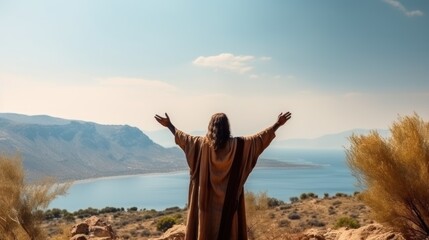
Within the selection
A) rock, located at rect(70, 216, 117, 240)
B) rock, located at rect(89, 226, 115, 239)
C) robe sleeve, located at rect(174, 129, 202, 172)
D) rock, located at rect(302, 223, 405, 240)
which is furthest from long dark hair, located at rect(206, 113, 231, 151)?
rock, located at rect(89, 226, 115, 239)

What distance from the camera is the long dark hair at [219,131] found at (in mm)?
5316

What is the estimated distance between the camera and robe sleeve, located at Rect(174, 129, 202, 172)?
18.2 feet

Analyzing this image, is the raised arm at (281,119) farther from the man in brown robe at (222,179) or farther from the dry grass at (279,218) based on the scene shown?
the dry grass at (279,218)

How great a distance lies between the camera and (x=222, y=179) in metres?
5.42

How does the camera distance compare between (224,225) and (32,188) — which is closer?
(224,225)

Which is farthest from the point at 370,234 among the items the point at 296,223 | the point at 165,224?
the point at 165,224

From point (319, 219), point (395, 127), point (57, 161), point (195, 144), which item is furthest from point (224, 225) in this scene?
point (57, 161)

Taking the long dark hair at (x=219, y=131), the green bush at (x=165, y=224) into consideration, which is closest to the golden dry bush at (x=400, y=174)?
the long dark hair at (x=219, y=131)

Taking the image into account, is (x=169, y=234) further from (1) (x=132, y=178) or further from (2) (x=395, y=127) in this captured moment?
(1) (x=132, y=178)

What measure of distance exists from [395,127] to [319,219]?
43.7 feet

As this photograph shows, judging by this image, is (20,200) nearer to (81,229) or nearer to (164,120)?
(81,229)

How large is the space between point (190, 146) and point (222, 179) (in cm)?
60

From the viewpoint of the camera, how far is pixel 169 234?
419 inches

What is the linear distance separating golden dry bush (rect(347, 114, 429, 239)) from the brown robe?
12.8 feet
